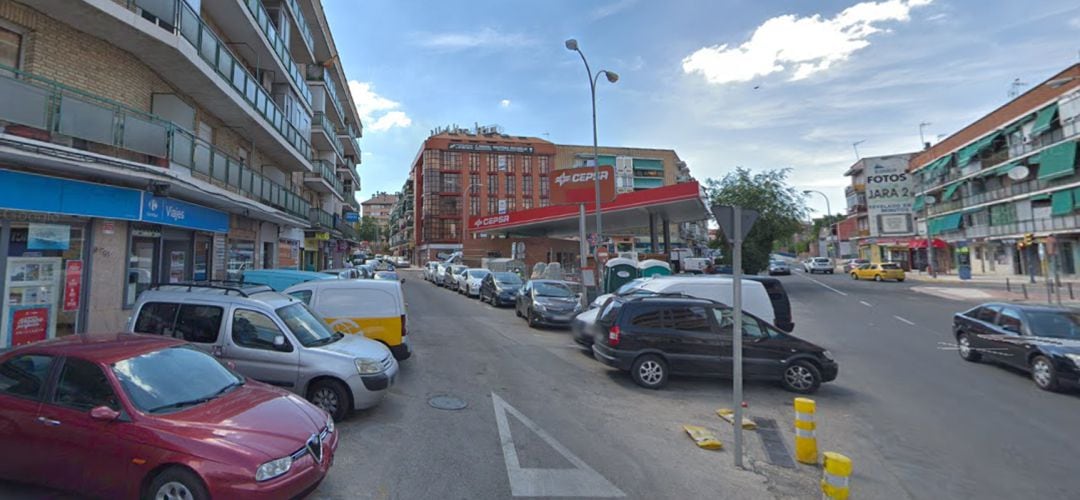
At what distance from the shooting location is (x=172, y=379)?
3949 millimetres

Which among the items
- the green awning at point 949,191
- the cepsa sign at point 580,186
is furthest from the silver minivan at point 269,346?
the green awning at point 949,191

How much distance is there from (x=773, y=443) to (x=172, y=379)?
6.56 meters

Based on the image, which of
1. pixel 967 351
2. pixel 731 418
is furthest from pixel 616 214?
pixel 731 418

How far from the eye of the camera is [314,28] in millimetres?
25969

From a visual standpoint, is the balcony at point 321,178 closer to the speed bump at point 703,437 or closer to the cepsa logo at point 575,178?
the cepsa logo at point 575,178

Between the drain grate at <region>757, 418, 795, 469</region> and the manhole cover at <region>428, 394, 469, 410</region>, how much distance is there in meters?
4.10

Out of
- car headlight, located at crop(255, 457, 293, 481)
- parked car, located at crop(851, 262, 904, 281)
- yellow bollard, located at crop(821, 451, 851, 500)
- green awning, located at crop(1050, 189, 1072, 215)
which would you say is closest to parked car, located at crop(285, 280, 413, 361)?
car headlight, located at crop(255, 457, 293, 481)

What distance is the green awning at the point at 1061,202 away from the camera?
30.9 m

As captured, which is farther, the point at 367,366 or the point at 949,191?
the point at 949,191

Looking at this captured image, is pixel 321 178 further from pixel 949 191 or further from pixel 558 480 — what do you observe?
pixel 949 191

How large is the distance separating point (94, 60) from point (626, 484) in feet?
42.2

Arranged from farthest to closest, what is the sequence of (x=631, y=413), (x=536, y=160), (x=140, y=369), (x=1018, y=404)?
(x=536, y=160) < (x=1018, y=404) < (x=631, y=413) < (x=140, y=369)

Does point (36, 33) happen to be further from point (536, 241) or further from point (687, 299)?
point (536, 241)

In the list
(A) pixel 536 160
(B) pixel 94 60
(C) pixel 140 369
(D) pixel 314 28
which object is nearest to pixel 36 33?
(B) pixel 94 60
